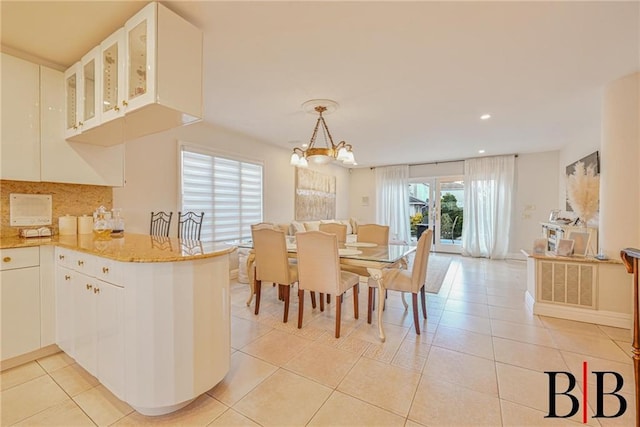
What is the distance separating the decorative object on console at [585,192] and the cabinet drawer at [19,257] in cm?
488

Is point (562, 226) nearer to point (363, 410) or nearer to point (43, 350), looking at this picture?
point (363, 410)

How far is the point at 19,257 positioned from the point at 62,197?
759 mm

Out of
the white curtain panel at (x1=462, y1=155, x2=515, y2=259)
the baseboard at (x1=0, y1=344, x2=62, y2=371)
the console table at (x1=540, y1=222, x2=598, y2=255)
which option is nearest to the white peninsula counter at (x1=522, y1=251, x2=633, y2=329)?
the console table at (x1=540, y1=222, x2=598, y2=255)

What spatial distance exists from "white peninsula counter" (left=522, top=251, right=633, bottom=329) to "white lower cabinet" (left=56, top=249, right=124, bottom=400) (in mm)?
3739

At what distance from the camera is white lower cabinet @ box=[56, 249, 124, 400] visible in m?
1.53

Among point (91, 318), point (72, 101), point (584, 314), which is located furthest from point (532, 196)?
point (72, 101)

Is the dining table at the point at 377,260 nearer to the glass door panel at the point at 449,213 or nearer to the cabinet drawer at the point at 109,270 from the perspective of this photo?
the cabinet drawer at the point at 109,270

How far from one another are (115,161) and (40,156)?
1.74 feet

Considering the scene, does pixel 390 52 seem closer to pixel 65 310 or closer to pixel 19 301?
pixel 65 310

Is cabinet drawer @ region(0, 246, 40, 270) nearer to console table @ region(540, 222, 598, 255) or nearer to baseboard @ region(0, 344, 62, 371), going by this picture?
baseboard @ region(0, 344, 62, 371)

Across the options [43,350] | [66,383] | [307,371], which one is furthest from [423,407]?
[43,350]

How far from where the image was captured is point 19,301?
1.95 meters

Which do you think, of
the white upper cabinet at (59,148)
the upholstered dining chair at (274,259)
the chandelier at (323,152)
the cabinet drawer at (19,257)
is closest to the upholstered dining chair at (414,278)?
the upholstered dining chair at (274,259)

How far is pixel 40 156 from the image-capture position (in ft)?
7.27
